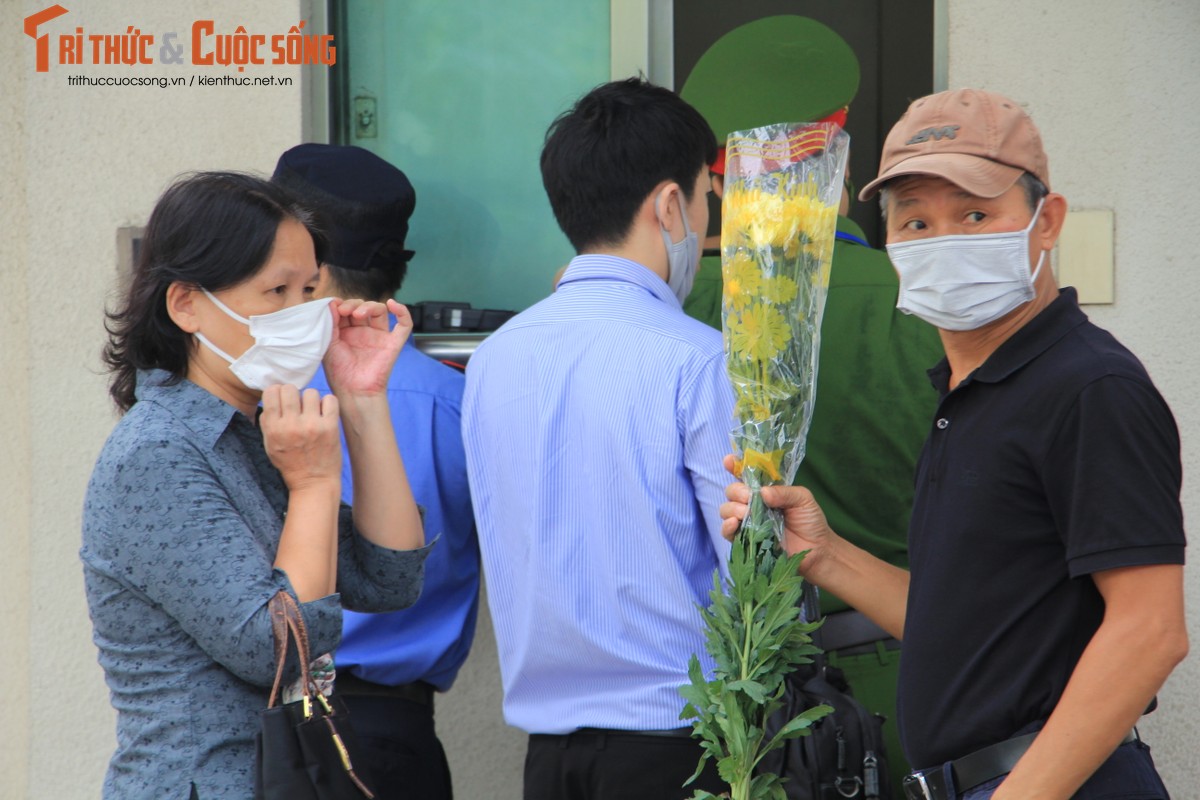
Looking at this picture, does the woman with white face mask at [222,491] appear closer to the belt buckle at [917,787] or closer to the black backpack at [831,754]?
the black backpack at [831,754]

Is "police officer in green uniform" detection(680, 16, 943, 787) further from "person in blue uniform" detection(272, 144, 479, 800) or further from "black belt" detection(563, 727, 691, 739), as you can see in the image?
"person in blue uniform" detection(272, 144, 479, 800)

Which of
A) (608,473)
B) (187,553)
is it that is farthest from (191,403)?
(608,473)

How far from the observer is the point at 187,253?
2193 mm

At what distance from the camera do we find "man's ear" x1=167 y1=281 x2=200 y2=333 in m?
2.20

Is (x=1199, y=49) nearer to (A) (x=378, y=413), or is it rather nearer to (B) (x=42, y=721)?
(A) (x=378, y=413)

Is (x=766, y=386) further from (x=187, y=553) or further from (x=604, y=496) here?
(x=187, y=553)

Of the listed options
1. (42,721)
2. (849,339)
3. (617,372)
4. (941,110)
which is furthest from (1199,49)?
(42,721)

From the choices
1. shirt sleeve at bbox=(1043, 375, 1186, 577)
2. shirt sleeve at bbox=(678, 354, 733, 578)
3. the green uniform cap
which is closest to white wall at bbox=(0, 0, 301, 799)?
the green uniform cap

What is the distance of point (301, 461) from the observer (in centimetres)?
216

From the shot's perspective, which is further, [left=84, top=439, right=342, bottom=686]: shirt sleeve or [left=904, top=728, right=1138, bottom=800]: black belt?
[left=84, top=439, right=342, bottom=686]: shirt sleeve

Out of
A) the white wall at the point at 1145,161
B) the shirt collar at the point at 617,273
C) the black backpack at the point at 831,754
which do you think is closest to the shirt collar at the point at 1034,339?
the black backpack at the point at 831,754

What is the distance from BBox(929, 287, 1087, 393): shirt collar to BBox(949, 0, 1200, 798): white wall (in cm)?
167

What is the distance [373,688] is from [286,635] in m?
0.88

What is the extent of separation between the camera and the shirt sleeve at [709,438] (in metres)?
2.32
